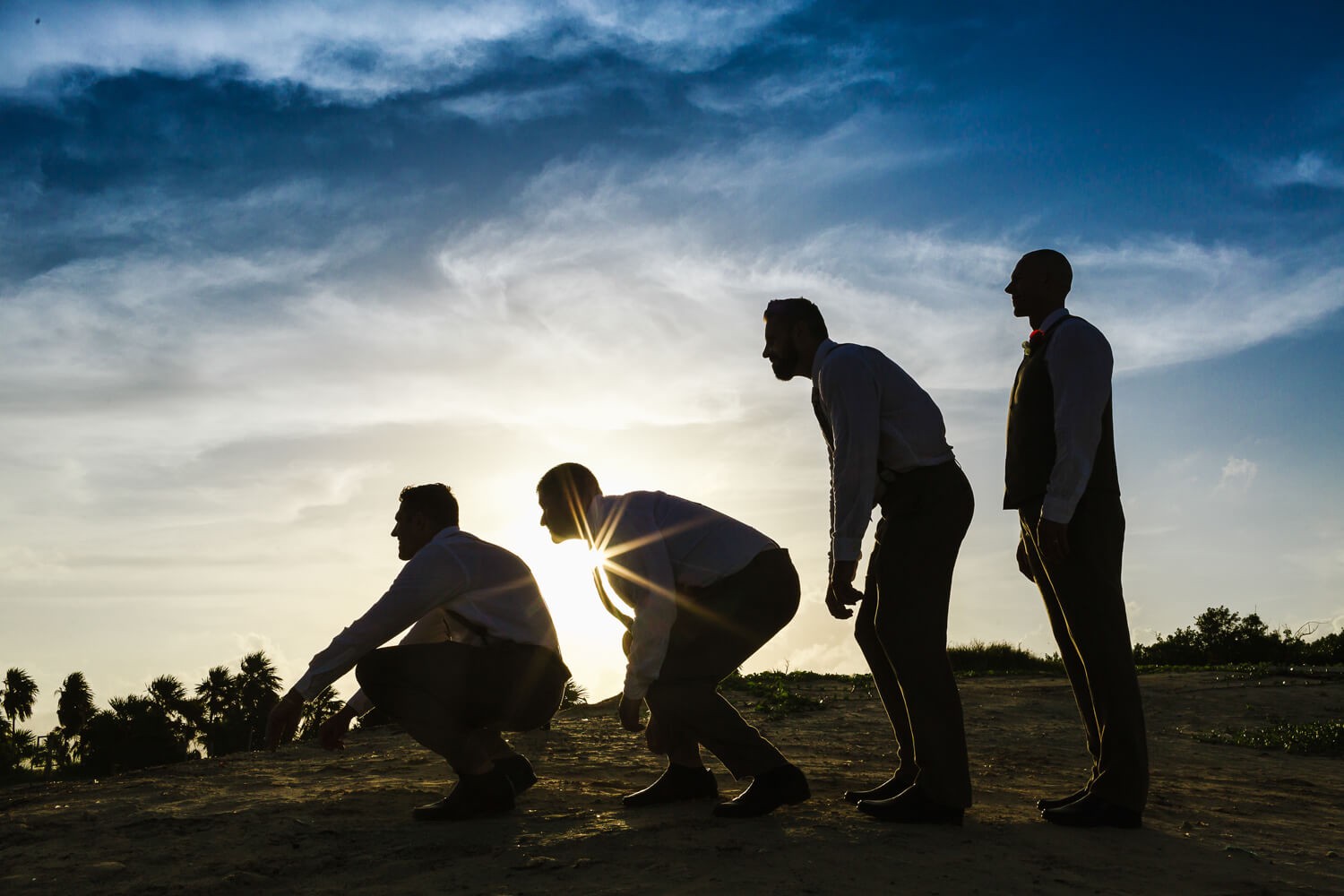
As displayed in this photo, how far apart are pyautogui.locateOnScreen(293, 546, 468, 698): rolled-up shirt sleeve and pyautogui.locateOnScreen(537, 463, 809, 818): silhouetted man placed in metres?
0.54

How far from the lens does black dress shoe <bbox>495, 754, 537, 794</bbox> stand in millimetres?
5363

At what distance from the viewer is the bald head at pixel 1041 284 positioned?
473 centimetres

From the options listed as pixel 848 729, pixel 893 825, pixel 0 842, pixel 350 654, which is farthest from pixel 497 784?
pixel 848 729

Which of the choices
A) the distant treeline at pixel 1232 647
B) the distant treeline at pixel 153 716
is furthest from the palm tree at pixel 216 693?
the distant treeline at pixel 1232 647

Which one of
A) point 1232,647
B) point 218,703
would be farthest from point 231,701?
point 1232,647

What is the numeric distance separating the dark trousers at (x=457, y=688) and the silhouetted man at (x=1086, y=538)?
2413 mm

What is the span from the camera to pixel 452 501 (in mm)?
5219

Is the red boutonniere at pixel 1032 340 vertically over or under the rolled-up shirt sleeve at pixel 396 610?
over

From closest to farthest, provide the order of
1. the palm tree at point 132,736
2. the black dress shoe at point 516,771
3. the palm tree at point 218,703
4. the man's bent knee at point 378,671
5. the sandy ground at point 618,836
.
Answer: the sandy ground at point 618,836, the man's bent knee at point 378,671, the black dress shoe at point 516,771, the palm tree at point 132,736, the palm tree at point 218,703

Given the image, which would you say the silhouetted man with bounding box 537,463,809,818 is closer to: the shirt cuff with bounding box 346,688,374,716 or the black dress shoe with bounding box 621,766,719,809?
the black dress shoe with bounding box 621,766,719,809

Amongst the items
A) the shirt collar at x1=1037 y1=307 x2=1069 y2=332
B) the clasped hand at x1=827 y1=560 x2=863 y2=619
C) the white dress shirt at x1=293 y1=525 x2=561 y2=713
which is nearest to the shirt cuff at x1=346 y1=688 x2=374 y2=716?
the white dress shirt at x1=293 y1=525 x2=561 y2=713

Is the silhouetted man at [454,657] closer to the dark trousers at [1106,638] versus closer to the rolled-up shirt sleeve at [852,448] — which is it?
the rolled-up shirt sleeve at [852,448]

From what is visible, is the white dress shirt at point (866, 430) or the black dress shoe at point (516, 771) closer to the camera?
the white dress shirt at point (866, 430)

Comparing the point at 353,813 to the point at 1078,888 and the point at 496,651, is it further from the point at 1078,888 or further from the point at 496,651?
the point at 1078,888
